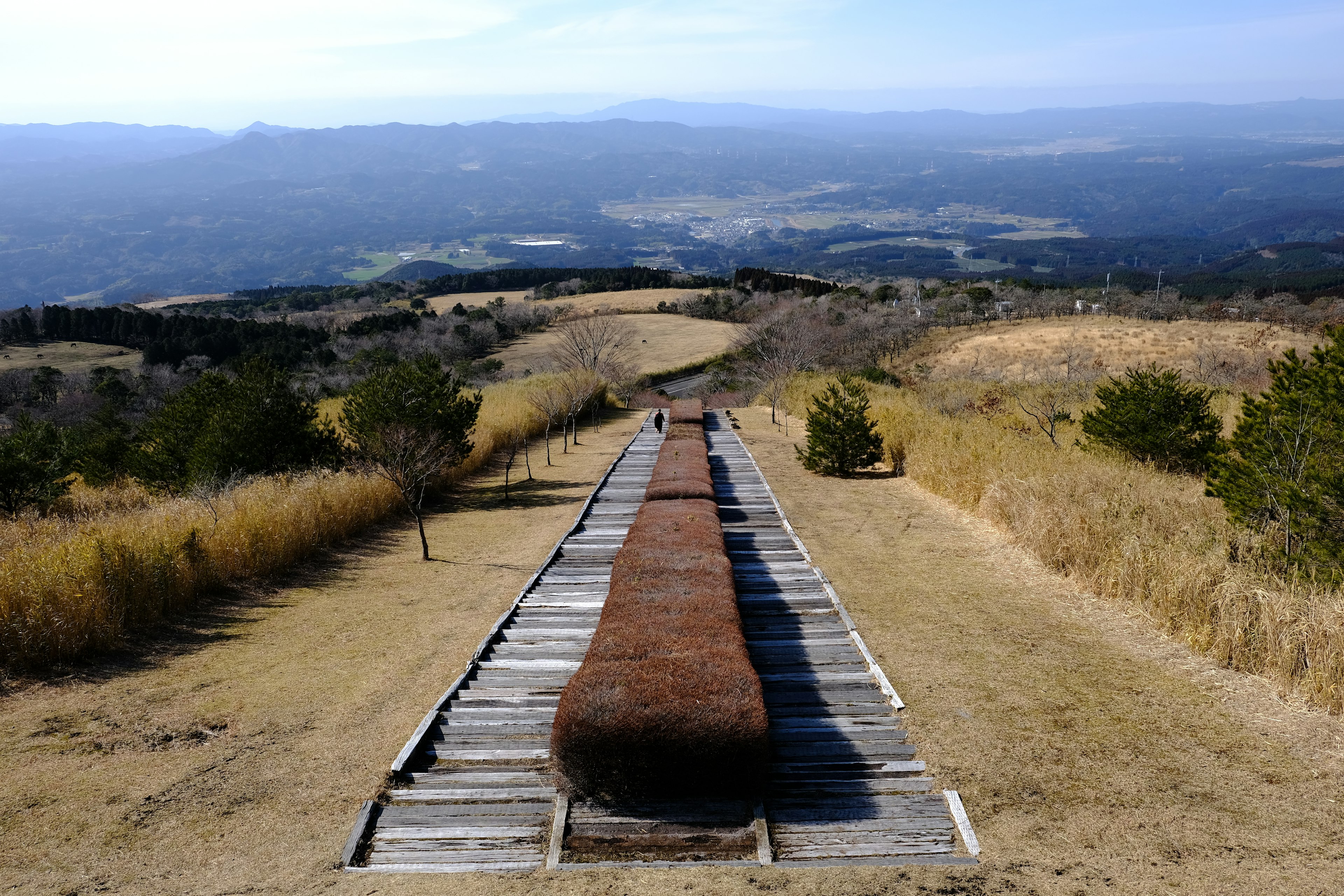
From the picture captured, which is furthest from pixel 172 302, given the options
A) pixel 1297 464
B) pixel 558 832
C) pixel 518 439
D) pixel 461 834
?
pixel 1297 464

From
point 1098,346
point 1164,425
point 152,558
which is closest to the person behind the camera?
point 152,558

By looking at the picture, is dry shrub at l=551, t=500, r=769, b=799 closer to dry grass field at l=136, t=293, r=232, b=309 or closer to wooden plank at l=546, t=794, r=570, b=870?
wooden plank at l=546, t=794, r=570, b=870

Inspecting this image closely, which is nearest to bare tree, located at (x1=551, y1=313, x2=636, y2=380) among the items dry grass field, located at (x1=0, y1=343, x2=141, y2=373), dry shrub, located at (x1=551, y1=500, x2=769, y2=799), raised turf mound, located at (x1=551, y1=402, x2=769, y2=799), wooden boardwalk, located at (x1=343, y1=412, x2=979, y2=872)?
wooden boardwalk, located at (x1=343, y1=412, x2=979, y2=872)

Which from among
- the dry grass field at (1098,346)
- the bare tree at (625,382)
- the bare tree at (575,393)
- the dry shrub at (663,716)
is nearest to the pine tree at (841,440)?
the bare tree at (575,393)

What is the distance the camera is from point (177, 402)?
1576 cm

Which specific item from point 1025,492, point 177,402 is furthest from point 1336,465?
point 177,402

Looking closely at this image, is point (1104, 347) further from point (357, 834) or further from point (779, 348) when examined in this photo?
point (357, 834)

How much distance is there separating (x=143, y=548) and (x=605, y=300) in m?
75.3

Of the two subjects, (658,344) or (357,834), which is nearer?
(357,834)

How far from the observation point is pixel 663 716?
5230mm

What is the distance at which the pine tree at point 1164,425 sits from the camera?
13672 mm

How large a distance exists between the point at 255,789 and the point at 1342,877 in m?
6.92

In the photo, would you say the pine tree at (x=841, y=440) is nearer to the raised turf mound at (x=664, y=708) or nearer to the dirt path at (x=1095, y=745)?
the dirt path at (x=1095, y=745)

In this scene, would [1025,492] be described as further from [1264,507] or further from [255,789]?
[255,789]
